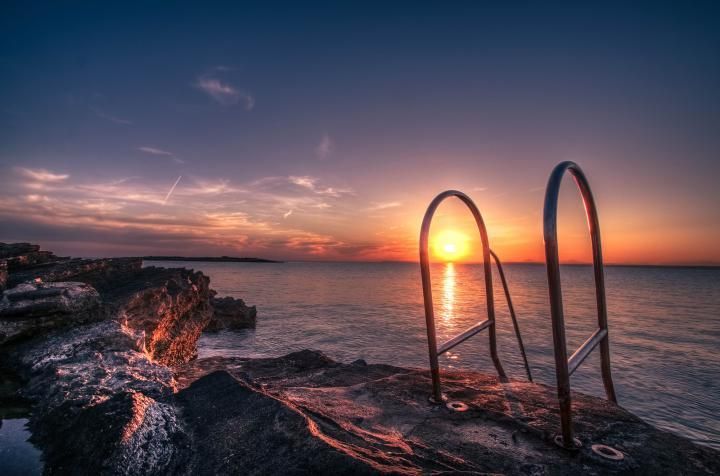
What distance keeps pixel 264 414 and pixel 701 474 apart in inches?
155

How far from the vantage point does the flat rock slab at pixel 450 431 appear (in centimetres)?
273

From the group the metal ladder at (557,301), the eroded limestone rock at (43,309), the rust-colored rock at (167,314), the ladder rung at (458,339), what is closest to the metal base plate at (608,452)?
the metal ladder at (557,301)

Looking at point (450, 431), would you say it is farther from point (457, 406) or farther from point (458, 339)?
point (458, 339)

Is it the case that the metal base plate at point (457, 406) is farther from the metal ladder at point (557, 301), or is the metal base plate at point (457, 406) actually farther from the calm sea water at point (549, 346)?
the calm sea water at point (549, 346)

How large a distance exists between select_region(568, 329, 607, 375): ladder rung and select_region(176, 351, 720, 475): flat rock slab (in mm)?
752

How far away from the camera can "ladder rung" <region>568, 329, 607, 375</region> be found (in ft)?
11.9

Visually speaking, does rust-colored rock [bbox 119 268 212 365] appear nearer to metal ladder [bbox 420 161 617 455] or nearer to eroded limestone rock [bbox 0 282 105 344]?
eroded limestone rock [bbox 0 282 105 344]

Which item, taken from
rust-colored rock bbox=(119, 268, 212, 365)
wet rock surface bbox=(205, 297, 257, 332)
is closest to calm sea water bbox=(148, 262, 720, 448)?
wet rock surface bbox=(205, 297, 257, 332)

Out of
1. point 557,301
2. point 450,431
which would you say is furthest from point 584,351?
point 450,431

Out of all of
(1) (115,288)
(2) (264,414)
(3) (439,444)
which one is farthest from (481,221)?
(1) (115,288)

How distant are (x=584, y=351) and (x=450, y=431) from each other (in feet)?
6.16

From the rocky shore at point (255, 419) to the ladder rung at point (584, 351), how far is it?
753mm

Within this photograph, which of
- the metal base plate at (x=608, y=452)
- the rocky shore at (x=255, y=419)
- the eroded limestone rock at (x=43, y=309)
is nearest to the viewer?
the rocky shore at (x=255, y=419)

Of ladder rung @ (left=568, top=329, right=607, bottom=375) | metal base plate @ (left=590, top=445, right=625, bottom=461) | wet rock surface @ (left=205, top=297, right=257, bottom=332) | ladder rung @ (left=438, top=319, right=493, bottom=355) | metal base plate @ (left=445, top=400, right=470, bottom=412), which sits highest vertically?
ladder rung @ (left=568, top=329, right=607, bottom=375)
